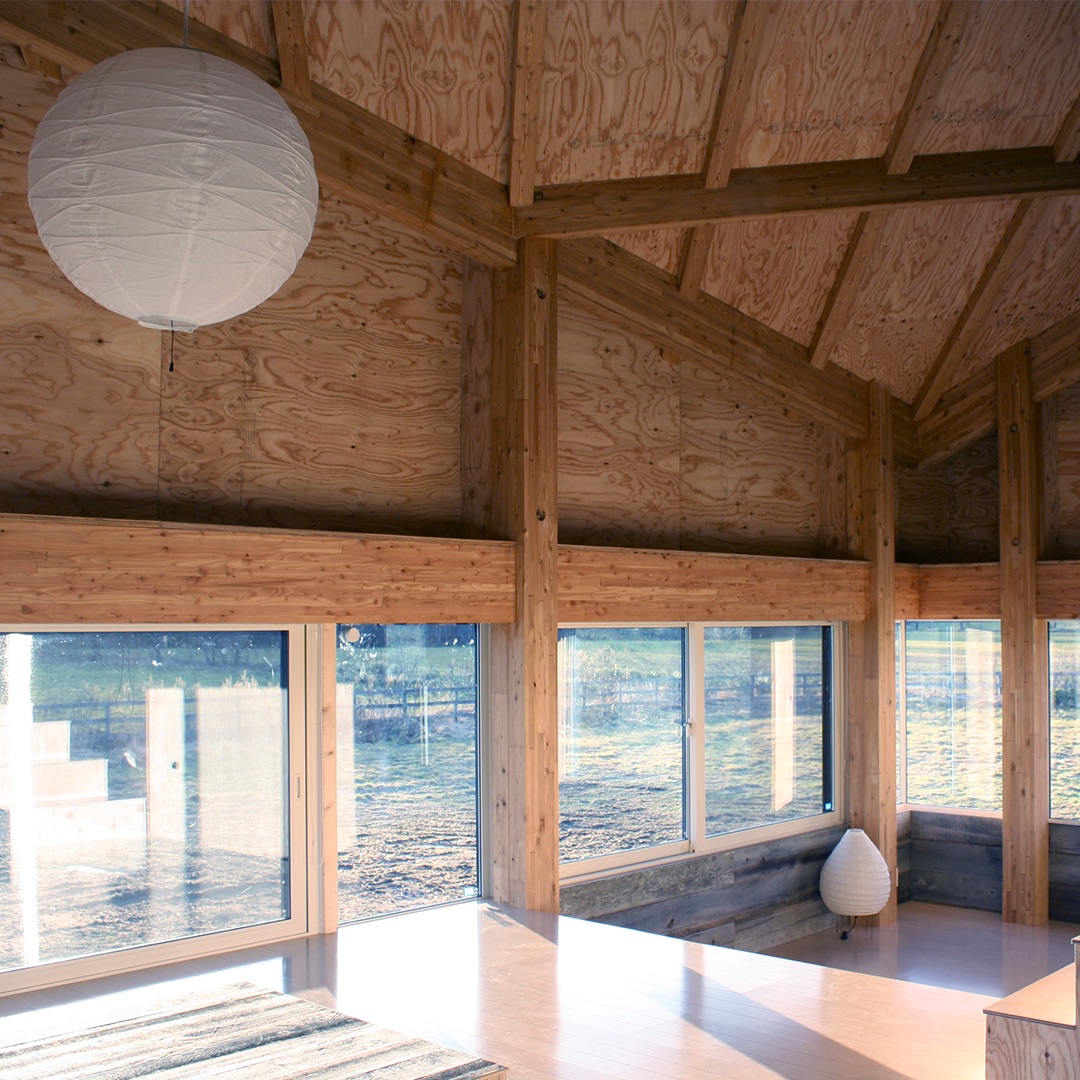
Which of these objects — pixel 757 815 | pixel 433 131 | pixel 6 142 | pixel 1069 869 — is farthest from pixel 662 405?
pixel 1069 869

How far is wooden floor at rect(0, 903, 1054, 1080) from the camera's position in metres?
3.96

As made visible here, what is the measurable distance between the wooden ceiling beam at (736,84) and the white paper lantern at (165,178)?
3.44m

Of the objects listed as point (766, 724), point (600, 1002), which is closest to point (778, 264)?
point (766, 724)

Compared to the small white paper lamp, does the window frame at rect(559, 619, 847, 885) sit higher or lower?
higher

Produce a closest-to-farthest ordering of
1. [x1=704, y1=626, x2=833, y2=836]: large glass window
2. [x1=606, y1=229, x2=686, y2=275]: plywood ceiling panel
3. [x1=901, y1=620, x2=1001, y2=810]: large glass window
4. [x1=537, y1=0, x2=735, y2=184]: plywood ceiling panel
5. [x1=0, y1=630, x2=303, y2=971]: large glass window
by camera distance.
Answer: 1. [x1=0, y1=630, x2=303, y2=971]: large glass window
2. [x1=537, y1=0, x2=735, y2=184]: plywood ceiling panel
3. [x1=606, y1=229, x2=686, y2=275]: plywood ceiling panel
4. [x1=704, y1=626, x2=833, y2=836]: large glass window
5. [x1=901, y1=620, x2=1001, y2=810]: large glass window

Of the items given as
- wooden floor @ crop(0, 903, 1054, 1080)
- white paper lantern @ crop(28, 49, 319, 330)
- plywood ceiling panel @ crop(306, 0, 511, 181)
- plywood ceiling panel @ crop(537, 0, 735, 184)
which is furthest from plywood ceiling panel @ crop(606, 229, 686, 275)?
white paper lantern @ crop(28, 49, 319, 330)

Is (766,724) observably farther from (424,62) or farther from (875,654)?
(424,62)

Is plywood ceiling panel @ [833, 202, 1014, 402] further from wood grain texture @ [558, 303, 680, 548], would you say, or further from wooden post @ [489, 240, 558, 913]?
wooden post @ [489, 240, 558, 913]

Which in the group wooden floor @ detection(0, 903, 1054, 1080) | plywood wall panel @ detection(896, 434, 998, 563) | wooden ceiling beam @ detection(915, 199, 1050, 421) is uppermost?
wooden ceiling beam @ detection(915, 199, 1050, 421)

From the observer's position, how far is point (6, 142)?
172 inches

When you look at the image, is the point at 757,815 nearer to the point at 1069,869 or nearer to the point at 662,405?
the point at 1069,869

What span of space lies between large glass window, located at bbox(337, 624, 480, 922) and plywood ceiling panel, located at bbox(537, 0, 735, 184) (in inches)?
102

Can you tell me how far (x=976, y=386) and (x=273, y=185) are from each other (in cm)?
727

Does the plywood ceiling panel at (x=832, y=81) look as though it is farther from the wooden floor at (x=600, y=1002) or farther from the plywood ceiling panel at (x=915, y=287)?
the wooden floor at (x=600, y=1002)
